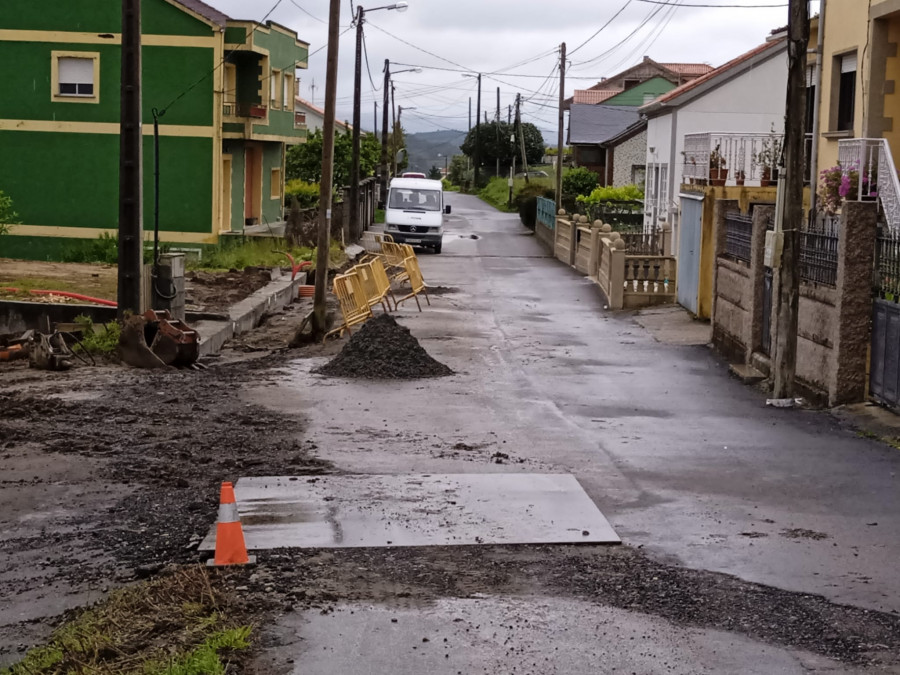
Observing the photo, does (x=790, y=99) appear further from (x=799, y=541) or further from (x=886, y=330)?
(x=799, y=541)

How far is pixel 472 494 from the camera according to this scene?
9.20m

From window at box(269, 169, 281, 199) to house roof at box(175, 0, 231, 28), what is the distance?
336 inches

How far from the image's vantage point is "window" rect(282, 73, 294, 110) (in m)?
44.7

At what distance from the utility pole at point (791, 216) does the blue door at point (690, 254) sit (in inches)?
365

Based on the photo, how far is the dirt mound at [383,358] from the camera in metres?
15.8

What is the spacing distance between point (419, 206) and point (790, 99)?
32.2 meters

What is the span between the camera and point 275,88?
42812 mm

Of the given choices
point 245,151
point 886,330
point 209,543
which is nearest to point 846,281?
point 886,330

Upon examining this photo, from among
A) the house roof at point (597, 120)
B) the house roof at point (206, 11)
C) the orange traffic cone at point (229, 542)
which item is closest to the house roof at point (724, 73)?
the house roof at point (206, 11)

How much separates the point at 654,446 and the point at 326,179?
1151 centimetres

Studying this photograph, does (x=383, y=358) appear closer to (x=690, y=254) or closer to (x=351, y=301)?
(x=351, y=301)

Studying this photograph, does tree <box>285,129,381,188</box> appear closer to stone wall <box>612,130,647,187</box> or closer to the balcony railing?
stone wall <box>612,130,647,187</box>

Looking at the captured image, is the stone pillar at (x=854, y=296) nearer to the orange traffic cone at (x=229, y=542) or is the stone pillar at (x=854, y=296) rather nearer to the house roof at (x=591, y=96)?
the orange traffic cone at (x=229, y=542)

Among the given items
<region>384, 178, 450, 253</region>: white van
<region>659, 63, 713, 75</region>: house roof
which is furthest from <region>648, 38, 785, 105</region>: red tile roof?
<region>659, 63, 713, 75</region>: house roof
